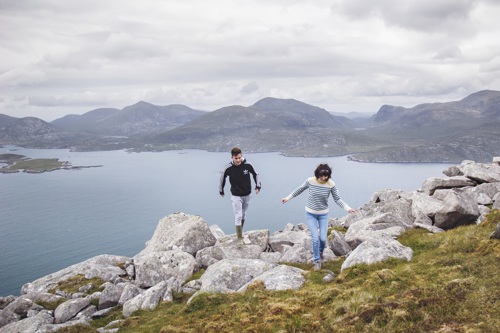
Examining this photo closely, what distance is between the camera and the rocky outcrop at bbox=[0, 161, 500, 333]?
17.1 m

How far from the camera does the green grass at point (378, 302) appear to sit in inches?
386

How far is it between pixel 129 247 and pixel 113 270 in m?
120

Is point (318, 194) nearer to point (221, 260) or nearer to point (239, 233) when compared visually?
point (221, 260)

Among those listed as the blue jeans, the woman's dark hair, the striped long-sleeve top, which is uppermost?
the woman's dark hair

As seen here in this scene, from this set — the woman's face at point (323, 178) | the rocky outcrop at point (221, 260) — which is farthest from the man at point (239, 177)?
the woman's face at point (323, 178)

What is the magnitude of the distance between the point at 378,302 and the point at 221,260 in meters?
10.7

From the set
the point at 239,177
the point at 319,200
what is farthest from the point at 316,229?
the point at 239,177

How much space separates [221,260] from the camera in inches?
801

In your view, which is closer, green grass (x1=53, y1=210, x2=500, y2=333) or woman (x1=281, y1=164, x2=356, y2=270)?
green grass (x1=53, y1=210, x2=500, y2=333)

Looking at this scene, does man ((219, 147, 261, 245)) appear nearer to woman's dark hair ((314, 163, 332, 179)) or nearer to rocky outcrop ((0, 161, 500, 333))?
rocky outcrop ((0, 161, 500, 333))

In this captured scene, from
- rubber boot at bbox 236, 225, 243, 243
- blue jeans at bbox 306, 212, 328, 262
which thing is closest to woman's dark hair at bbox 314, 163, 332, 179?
blue jeans at bbox 306, 212, 328, 262

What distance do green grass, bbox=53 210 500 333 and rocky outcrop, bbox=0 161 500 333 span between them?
1081 mm

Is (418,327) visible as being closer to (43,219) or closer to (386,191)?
(386,191)

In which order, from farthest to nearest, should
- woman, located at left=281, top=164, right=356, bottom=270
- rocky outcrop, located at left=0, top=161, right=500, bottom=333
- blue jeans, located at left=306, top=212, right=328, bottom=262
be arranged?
rocky outcrop, located at left=0, top=161, right=500, bottom=333
blue jeans, located at left=306, top=212, right=328, bottom=262
woman, located at left=281, top=164, right=356, bottom=270
